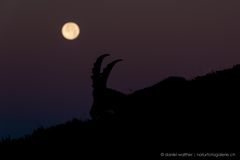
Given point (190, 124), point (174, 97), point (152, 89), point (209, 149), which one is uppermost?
point (152, 89)

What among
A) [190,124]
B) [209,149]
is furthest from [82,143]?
[209,149]

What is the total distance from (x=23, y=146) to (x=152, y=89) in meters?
6.77

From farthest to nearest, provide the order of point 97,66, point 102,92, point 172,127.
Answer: point 97,66 < point 102,92 < point 172,127

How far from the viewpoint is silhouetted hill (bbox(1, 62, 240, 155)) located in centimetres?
916

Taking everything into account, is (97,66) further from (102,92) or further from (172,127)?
(172,127)

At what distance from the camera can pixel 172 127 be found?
397 inches

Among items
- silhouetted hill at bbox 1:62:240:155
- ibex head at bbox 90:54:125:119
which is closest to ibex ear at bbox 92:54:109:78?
ibex head at bbox 90:54:125:119

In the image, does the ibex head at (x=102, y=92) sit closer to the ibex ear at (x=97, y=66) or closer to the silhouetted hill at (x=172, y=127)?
the ibex ear at (x=97, y=66)

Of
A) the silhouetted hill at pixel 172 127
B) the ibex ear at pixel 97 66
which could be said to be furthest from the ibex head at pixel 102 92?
the silhouetted hill at pixel 172 127

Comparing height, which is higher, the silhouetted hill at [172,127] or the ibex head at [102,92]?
the ibex head at [102,92]

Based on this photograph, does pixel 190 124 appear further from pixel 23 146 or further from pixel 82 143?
pixel 23 146

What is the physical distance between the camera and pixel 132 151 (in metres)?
9.40

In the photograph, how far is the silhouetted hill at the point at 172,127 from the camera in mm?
9164

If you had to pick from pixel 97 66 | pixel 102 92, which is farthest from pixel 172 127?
pixel 97 66
